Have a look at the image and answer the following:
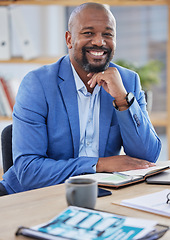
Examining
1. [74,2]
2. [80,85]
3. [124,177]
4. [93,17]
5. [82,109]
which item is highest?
[74,2]

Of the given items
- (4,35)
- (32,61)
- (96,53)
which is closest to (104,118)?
(96,53)

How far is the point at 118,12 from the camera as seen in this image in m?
4.77

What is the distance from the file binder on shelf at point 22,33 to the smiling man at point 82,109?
1150 mm

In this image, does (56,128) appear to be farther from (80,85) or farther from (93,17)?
(93,17)

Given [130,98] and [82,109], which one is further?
[82,109]

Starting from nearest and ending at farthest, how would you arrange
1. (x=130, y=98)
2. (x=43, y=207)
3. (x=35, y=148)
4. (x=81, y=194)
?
(x=81, y=194) → (x=43, y=207) → (x=35, y=148) → (x=130, y=98)

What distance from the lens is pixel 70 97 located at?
1912 mm

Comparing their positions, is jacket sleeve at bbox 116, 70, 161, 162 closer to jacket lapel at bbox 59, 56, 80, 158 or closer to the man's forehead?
jacket lapel at bbox 59, 56, 80, 158

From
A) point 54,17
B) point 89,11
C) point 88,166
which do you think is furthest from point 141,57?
point 88,166

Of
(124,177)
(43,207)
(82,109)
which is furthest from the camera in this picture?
(82,109)

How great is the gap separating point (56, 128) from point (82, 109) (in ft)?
0.58

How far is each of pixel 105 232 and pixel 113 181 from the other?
0.48 m

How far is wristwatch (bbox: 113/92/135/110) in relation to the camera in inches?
72.4

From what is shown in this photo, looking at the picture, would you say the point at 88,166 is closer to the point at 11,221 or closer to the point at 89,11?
the point at 11,221
